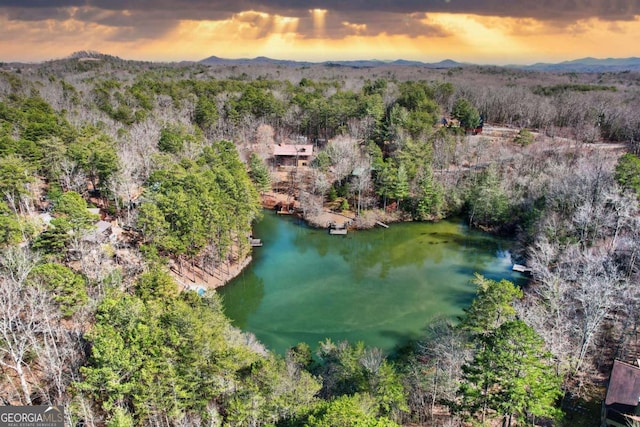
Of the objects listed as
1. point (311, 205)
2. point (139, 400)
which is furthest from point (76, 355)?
point (311, 205)

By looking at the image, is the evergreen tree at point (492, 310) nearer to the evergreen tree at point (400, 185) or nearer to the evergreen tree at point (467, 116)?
the evergreen tree at point (400, 185)

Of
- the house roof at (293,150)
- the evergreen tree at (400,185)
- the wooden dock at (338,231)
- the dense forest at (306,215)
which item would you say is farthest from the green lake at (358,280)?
the house roof at (293,150)

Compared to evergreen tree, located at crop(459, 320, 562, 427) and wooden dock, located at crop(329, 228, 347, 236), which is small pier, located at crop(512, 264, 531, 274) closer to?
wooden dock, located at crop(329, 228, 347, 236)

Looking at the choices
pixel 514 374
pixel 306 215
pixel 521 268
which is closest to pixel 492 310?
pixel 514 374

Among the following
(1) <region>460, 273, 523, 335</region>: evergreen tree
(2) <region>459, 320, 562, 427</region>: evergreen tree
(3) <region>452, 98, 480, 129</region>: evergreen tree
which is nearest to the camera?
(2) <region>459, 320, 562, 427</region>: evergreen tree

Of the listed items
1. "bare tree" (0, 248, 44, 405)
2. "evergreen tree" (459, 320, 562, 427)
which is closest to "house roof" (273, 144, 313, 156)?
"bare tree" (0, 248, 44, 405)

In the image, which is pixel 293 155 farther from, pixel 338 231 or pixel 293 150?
pixel 338 231

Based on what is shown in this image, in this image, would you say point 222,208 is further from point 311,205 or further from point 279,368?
point 279,368

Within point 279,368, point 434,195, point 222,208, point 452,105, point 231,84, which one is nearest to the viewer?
point 279,368
